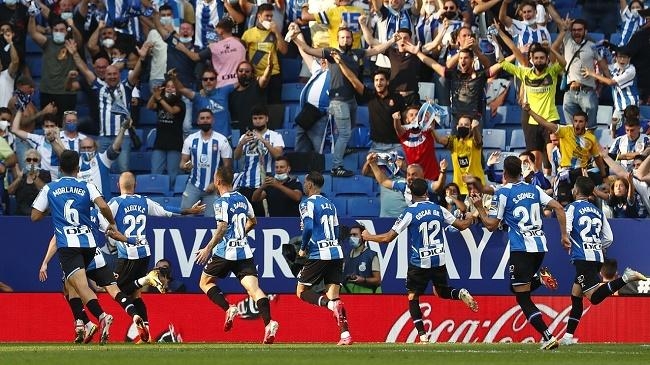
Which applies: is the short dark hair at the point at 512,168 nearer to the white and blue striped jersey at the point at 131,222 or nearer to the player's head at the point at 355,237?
the player's head at the point at 355,237

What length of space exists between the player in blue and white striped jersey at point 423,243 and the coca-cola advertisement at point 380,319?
168 cm

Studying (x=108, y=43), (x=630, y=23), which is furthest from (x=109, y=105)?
(x=630, y=23)

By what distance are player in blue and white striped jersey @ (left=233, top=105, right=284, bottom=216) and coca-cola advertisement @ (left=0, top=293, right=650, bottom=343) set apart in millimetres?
2160

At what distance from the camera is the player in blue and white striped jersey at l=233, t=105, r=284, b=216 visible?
2170 cm

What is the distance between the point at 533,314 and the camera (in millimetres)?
17266

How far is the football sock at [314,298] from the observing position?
59.0ft

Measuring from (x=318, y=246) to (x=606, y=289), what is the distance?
351 centimetres

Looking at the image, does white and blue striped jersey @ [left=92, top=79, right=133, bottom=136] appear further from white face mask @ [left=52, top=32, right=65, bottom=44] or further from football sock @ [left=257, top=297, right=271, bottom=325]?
football sock @ [left=257, top=297, right=271, bottom=325]

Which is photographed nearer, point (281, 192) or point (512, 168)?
point (512, 168)

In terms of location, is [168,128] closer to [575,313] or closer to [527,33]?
[527,33]

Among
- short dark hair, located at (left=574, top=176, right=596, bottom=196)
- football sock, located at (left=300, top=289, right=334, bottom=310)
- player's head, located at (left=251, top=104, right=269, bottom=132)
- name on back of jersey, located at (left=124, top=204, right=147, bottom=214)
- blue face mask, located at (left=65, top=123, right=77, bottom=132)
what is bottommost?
football sock, located at (left=300, top=289, right=334, bottom=310)

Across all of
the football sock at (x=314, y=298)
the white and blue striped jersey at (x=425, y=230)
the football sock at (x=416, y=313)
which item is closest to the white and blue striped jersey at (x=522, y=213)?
the white and blue striped jersey at (x=425, y=230)

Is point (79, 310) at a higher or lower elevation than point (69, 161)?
lower

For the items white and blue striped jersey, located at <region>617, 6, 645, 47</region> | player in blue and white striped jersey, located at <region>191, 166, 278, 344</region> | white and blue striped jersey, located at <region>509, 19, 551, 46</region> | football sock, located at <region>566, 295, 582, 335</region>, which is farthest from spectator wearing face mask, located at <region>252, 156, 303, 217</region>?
white and blue striped jersey, located at <region>617, 6, 645, 47</region>
